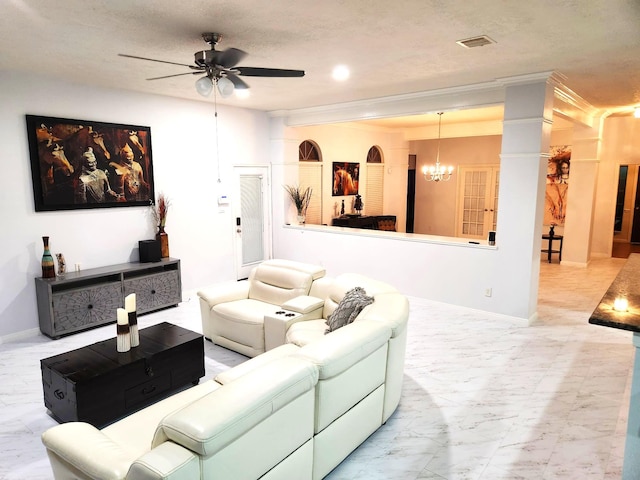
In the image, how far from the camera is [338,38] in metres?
3.27

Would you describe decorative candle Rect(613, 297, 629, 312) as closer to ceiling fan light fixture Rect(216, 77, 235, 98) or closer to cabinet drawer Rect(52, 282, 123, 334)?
ceiling fan light fixture Rect(216, 77, 235, 98)

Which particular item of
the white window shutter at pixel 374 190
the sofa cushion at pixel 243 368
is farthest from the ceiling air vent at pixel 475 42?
the white window shutter at pixel 374 190

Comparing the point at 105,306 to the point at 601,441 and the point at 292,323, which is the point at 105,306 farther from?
the point at 601,441

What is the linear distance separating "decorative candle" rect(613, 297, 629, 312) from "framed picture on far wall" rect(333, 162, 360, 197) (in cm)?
657

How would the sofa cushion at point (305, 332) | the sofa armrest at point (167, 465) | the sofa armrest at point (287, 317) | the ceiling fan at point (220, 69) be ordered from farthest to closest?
the sofa armrest at point (287, 317) < the sofa cushion at point (305, 332) < the ceiling fan at point (220, 69) < the sofa armrest at point (167, 465)

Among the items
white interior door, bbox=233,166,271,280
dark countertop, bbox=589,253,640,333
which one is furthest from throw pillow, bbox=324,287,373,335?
white interior door, bbox=233,166,271,280

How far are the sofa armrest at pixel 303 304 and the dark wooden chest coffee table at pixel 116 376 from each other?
2.72 feet

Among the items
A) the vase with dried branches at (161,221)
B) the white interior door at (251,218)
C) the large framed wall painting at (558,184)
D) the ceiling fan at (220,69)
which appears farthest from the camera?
the large framed wall painting at (558,184)

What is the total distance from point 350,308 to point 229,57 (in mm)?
2061

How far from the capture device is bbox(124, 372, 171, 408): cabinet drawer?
2.99m

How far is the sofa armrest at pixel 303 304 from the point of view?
3.75 metres

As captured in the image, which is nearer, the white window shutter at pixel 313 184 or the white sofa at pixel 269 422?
the white sofa at pixel 269 422

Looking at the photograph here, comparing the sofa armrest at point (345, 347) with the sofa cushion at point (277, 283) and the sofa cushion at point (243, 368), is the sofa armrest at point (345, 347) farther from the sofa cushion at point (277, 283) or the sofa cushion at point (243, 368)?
the sofa cushion at point (277, 283)

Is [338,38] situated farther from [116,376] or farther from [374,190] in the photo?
[374,190]
